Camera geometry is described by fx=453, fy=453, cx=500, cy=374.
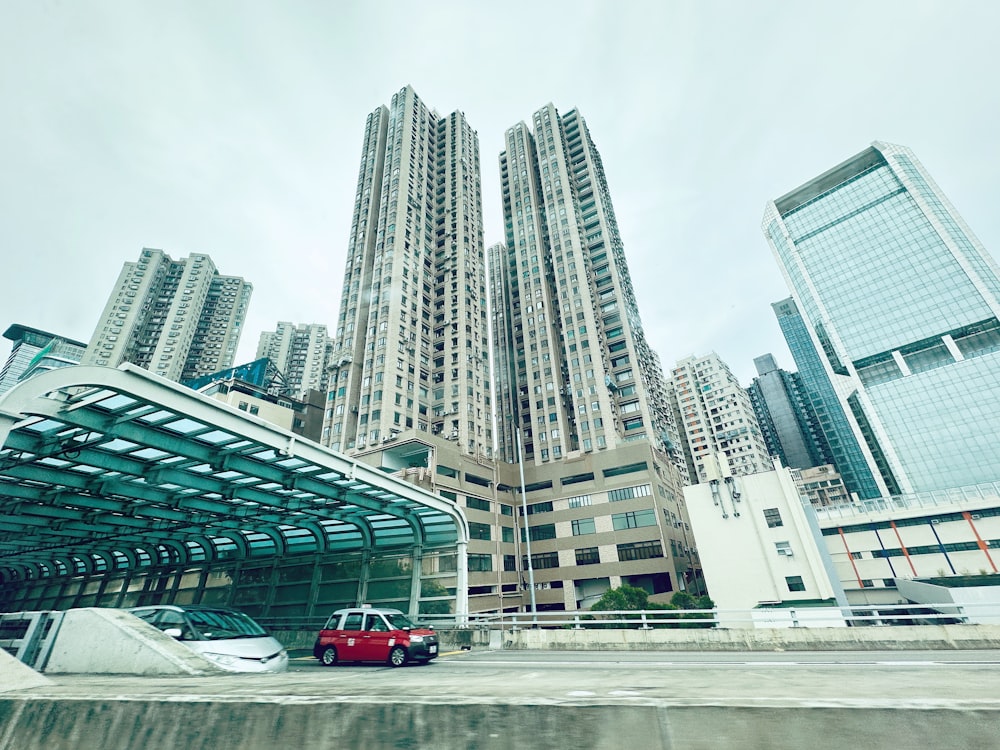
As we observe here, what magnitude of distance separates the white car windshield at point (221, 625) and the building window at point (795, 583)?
36.1m

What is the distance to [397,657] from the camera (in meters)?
12.8

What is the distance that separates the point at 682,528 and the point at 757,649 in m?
50.4

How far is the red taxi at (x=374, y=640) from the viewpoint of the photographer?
12852 millimetres

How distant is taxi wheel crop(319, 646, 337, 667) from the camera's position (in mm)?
14001

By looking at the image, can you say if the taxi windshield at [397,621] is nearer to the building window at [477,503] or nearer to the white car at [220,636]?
the white car at [220,636]

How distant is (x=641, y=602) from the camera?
35.9 metres

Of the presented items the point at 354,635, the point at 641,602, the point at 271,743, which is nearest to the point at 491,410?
the point at 641,602

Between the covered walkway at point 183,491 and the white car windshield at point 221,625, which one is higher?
the covered walkway at point 183,491

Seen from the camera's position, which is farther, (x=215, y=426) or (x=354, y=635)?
(x=354, y=635)

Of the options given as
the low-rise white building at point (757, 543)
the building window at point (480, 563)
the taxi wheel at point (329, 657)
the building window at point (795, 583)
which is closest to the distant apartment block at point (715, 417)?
the building window at point (480, 563)

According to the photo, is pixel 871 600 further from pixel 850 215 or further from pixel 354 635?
pixel 850 215

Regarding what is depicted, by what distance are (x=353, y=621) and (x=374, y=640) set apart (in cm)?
118

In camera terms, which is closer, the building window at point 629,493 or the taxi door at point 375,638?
the taxi door at point 375,638

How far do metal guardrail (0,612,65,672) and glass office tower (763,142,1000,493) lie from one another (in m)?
114
